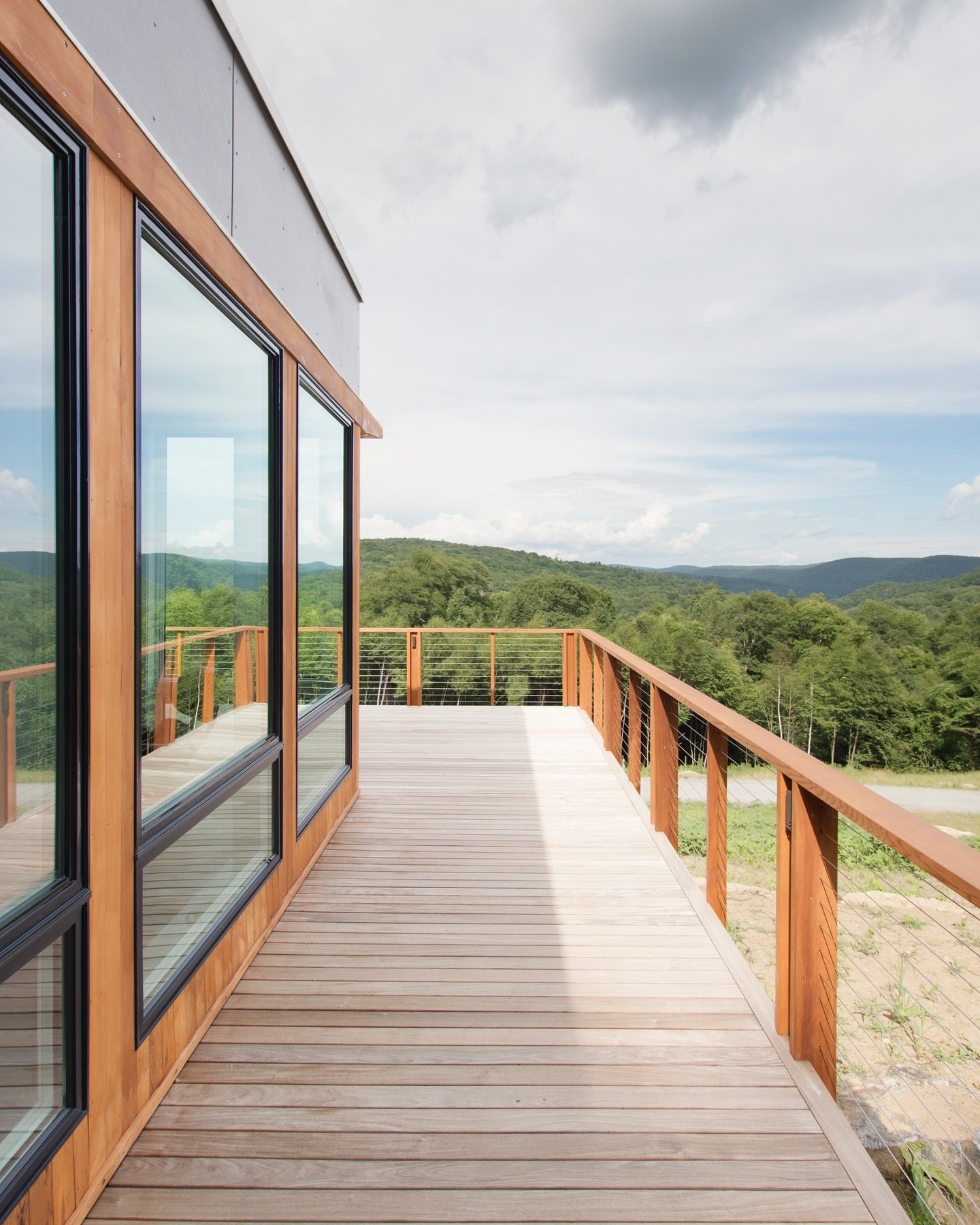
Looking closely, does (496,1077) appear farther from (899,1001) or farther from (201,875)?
(899,1001)

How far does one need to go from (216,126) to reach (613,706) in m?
4.08

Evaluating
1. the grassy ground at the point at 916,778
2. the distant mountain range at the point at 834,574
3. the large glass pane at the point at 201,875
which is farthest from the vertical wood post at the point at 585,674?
the distant mountain range at the point at 834,574

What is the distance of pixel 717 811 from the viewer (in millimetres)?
2305

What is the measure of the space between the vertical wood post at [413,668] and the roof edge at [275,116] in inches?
163

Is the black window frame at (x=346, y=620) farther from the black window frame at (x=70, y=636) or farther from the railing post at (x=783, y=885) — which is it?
the railing post at (x=783, y=885)

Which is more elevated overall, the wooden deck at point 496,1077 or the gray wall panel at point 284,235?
the gray wall panel at point 284,235

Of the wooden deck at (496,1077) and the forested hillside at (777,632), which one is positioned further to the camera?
the forested hillside at (777,632)

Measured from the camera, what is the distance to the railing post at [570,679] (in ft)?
24.3

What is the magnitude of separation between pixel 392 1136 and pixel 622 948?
1053 mm

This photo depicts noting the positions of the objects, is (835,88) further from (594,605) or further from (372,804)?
(594,605)

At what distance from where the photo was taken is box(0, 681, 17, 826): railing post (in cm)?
110

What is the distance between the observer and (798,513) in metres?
54.2

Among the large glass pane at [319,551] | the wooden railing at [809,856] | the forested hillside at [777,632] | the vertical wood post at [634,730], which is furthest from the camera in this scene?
the forested hillside at [777,632]

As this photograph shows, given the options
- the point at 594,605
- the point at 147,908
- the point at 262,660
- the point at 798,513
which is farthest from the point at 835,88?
the point at 798,513
